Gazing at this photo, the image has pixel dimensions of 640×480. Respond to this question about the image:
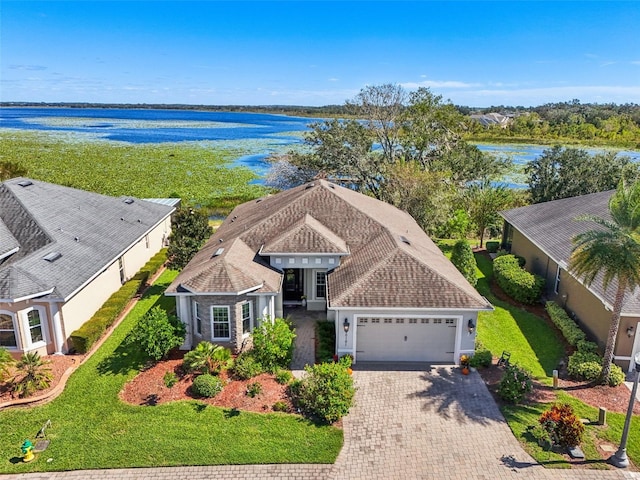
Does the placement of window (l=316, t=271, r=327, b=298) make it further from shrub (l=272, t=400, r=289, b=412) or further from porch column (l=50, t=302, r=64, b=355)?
porch column (l=50, t=302, r=64, b=355)

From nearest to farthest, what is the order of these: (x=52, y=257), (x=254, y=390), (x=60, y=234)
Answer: (x=254, y=390), (x=52, y=257), (x=60, y=234)

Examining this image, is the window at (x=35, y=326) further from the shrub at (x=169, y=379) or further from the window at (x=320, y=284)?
the window at (x=320, y=284)

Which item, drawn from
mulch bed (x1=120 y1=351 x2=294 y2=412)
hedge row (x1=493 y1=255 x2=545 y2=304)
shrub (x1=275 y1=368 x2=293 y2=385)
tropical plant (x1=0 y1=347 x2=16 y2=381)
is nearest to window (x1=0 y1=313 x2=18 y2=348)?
tropical plant (x1=0 y1=347 x2=16 y2=381)

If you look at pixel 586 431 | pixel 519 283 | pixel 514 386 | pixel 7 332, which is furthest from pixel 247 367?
pixel 519 283

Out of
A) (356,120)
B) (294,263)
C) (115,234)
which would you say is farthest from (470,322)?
(356,120)

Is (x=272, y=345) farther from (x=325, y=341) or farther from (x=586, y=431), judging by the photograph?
(x=586, y=431)

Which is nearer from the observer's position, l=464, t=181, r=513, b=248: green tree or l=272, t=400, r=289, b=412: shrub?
l=272, t=400, r=289, b=412: shrub

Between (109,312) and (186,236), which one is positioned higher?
(186,236)
